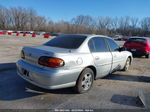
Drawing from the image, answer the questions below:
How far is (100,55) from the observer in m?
3.92

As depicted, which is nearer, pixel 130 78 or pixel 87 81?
pixel 87 81

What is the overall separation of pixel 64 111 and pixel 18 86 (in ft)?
5.95

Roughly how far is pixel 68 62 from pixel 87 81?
95cm

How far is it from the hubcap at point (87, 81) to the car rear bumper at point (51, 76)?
0.34 meters

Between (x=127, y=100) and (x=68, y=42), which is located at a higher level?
(x=68, y=42)

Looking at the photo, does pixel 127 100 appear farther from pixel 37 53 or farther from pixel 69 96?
pixel 37 53

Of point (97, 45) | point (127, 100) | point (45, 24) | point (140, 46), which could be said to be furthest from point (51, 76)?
point (45, 24)

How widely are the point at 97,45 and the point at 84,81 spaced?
1.21 metres

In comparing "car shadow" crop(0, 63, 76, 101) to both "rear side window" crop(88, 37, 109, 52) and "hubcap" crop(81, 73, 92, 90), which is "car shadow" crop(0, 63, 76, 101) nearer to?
"hubcap" crop(81, 73, 92, 90)

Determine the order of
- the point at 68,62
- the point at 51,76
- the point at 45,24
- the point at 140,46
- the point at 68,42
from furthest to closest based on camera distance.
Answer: the point at 45,24 < the point at 140,46 < the point at 68,42 < the point at 68,62 < the point at 51,76

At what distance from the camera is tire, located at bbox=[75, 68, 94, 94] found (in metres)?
3.40

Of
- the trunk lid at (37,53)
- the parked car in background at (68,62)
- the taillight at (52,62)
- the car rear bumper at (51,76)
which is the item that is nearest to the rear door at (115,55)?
the parked car in background at (68,62)

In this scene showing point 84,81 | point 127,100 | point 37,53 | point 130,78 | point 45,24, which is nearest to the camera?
point 37,53

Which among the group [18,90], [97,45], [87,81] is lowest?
[18,90]
